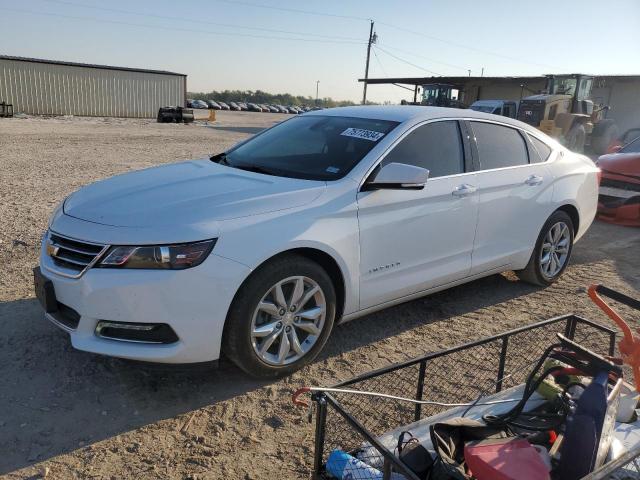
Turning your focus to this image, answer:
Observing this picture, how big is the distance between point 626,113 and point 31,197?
30636 mm

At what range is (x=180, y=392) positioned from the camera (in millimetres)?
3115

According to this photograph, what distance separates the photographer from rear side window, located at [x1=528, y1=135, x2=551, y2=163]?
4836 millimetres

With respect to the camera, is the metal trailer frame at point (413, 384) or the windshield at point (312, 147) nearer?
the metal trailer frame at point (413, 384)

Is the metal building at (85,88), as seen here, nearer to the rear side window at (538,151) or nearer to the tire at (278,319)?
the rear side window at (538,151)

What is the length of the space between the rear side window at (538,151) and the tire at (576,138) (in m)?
15.5

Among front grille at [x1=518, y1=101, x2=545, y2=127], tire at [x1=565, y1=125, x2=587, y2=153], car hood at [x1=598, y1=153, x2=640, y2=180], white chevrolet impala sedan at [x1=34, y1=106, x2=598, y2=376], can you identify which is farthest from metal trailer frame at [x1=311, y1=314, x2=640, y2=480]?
tire at [x1=565, y1=125, x2=587, y2=153]

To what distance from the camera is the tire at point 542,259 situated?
16.1ft

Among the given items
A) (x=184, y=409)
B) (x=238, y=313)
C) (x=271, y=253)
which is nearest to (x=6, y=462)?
(x=184, y=409)

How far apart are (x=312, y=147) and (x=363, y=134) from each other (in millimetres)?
398

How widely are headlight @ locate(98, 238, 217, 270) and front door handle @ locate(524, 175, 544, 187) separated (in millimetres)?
3048

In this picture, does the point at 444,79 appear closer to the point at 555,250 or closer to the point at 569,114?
the point at 569,114

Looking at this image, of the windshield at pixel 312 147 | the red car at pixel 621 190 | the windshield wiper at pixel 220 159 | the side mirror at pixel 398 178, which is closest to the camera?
the side mirror at pixel 398 178

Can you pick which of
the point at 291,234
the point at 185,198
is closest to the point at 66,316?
the point at 185,198

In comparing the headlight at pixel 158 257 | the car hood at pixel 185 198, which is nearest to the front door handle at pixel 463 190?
the car hood at pixel 185 198
